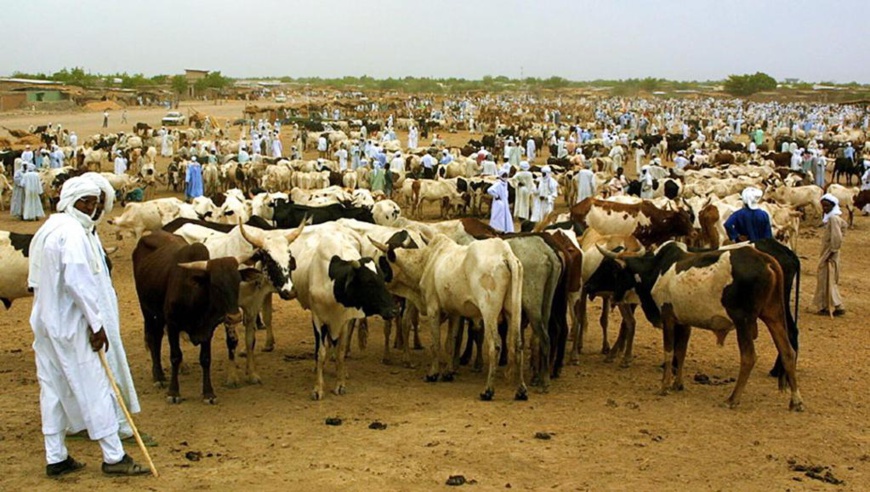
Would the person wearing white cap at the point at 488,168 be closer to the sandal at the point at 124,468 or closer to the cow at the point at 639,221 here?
the cow at the point at 639,221

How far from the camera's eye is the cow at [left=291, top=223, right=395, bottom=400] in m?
8.41

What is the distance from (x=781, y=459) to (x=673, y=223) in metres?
8.61

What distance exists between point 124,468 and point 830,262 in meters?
10.6

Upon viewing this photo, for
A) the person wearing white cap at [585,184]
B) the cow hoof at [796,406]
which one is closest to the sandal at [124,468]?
the cow hoof at [796,406]

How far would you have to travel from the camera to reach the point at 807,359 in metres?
10.1

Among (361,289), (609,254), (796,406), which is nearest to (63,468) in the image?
(361,289)

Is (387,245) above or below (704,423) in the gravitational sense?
above

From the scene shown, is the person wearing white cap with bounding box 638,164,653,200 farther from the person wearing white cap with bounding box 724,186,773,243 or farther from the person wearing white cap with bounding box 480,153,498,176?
the person wearing white cap with bounding box 724,186,773,243

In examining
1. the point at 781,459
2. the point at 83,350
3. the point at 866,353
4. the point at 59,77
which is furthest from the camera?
the point at 59,77

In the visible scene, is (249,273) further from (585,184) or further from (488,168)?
(488,168)

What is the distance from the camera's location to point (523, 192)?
22.4m

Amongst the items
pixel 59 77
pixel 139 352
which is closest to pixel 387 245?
pixel 139 352

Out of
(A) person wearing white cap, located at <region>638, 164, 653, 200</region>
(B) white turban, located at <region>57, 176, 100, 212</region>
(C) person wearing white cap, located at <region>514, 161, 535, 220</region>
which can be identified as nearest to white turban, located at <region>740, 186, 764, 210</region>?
(B) white turban, located at <region>57, 176, 100, 212</region>

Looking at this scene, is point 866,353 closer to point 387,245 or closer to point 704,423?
point 704,423
